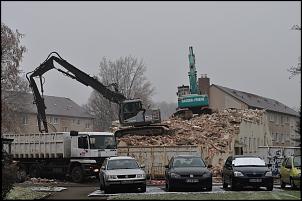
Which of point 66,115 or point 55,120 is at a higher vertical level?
point 66,115

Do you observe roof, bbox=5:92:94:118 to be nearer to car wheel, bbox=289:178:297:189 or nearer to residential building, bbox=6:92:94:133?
residential building, bbox=6:92:94:133

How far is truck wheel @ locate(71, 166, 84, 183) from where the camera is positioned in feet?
100

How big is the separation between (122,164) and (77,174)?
336 inches

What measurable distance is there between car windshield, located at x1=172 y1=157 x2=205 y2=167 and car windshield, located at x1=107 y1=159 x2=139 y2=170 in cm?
173

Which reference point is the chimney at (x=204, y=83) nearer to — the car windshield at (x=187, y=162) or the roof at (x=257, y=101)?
the roof at (x=257, y=101)

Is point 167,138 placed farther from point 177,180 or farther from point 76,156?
point 177,180

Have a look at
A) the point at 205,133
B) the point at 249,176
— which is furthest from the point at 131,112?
the point at 249,176

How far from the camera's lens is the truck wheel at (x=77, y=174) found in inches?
1201

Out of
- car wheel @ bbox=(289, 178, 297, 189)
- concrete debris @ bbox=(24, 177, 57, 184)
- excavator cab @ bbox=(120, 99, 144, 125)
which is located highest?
excavator cab @ bbox=(120, 99, 144, 125)

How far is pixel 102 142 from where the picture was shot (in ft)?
102

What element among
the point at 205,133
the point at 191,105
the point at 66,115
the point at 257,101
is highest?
the point at 257,101

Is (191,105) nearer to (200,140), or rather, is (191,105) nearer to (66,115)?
(200,140)

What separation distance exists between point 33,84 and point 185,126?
1148 centimetres

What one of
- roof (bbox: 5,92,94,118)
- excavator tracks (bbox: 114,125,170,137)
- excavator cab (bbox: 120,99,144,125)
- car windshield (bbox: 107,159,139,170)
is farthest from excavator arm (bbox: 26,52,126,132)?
roof (bbox: 5,92,94,118)
